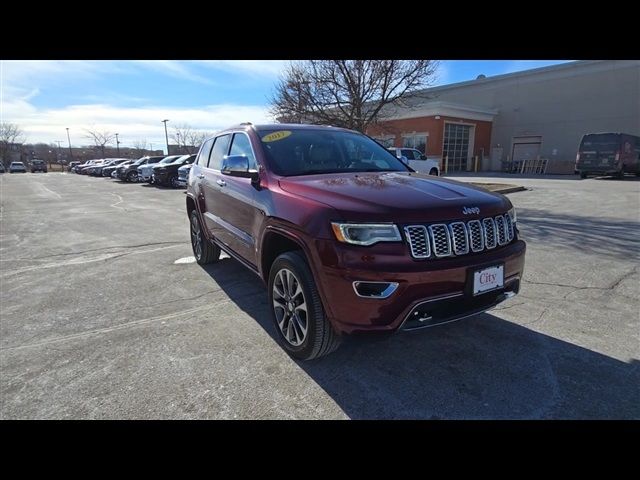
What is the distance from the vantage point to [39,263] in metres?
6.09

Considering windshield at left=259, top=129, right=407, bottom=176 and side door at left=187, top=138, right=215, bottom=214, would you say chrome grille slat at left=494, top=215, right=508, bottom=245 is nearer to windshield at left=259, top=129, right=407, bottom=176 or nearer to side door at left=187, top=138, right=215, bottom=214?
windshield at left=259, top=129, right=407, bottom=176

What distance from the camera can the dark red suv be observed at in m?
2.36

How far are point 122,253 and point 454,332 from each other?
18.7 ft

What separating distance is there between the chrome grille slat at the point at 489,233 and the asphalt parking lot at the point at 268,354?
926 mm

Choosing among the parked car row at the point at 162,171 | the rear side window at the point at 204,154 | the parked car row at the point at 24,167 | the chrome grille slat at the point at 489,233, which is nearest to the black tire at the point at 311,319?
the chrome grille slat at the point at 489,233

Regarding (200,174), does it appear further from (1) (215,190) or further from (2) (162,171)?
(2) (162,171)

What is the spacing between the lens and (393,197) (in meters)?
2.61

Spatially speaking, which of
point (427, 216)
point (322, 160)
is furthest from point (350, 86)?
point (427, 216)

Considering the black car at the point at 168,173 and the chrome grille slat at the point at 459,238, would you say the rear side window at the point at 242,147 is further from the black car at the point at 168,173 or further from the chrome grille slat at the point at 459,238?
the black car at the point at 168,173

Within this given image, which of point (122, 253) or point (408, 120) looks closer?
point (122, 253)

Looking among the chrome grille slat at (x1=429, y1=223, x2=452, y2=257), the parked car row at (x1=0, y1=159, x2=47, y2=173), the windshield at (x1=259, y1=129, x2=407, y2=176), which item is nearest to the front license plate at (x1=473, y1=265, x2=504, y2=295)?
the chrome grille slat at (x1=429, y1=223, x2=452, y2=257)

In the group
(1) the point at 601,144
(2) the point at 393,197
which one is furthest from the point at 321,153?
(1) the point at 601,144

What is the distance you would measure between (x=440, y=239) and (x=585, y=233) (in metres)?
6.45
